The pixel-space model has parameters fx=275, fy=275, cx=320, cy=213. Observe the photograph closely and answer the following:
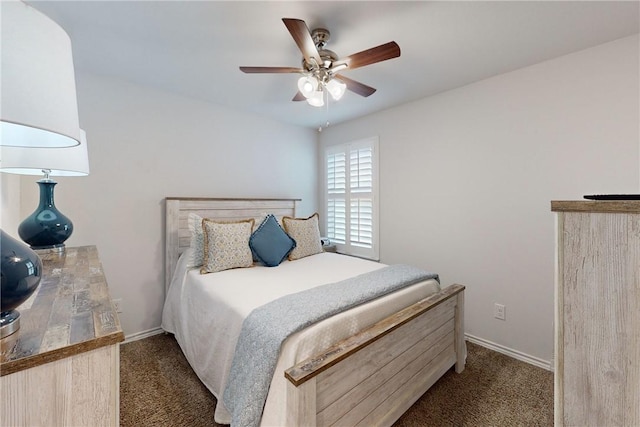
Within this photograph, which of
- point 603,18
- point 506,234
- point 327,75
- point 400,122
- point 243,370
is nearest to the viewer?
point 243,370

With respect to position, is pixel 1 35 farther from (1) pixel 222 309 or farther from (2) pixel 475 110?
(2) pixel 475 110

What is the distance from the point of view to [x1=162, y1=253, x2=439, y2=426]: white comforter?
1281 millimetres

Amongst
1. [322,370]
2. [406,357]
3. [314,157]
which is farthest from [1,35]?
[314,157]

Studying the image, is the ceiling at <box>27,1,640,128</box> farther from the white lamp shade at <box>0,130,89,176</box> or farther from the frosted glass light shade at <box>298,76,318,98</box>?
the white lamp shade at <box>0,130,89,176</box>

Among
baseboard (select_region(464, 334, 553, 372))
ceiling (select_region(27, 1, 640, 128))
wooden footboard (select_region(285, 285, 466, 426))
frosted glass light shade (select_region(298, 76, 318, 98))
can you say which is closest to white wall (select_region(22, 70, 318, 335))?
ceiling (select_region(27, 1, 640, 128))

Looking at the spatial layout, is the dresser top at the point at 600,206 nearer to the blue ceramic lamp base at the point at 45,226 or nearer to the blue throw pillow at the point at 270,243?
the blue throw pillow at the point at 270,243

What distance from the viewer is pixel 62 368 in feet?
2.12

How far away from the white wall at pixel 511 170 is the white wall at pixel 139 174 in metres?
2.01

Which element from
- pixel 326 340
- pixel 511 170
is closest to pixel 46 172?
pixel 326 340

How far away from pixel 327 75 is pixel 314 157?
231cm

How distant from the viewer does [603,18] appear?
1.66 meters

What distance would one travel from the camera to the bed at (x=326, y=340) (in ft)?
4.00

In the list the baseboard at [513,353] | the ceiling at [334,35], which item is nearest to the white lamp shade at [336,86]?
the ceiling at [334,35]

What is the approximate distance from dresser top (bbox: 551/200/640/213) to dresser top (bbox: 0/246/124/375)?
1266 mm
